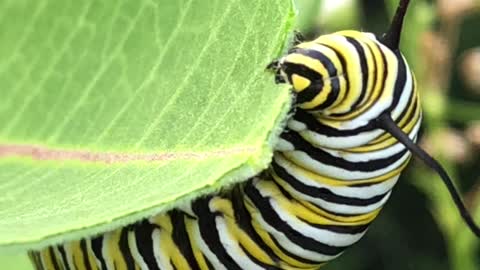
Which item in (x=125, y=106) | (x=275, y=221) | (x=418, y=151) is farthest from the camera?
(x=275, y=221)

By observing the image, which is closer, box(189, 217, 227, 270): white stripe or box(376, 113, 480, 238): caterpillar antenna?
box(376, 113, 480, 238): caterpillar antenna

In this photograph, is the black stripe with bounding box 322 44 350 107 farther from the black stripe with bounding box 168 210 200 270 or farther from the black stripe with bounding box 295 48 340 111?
the black stripe with bounding box 168 210 200 270

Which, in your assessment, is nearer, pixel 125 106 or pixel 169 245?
pixel 125 106

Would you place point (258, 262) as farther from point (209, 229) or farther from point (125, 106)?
point (125, 106)

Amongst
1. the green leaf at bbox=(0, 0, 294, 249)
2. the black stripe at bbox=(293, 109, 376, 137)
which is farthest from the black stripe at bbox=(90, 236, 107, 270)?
the green leaf at bbox=(0, 0, 294, 249)

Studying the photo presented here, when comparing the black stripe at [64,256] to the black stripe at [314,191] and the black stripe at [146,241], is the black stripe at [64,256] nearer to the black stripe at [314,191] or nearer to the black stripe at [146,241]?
the black stripe at [146,241]

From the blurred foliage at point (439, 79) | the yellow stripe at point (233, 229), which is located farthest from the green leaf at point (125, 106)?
the blurred foliage at point (439, 79)

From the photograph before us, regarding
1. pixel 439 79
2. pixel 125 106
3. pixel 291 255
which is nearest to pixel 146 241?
pixel 291 255

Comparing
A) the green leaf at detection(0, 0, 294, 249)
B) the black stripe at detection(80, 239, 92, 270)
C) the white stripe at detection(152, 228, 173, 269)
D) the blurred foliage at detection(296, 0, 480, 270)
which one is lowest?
the blurred foliage at detection(296, 0, 480, 270)
